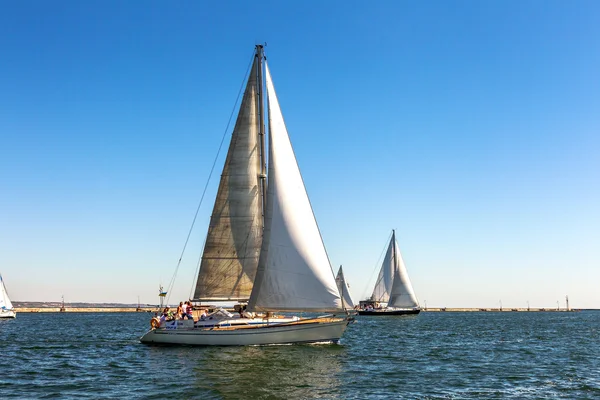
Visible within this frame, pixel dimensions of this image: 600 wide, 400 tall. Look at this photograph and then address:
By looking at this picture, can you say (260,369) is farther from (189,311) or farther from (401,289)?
(401,289)

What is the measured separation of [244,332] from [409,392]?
44.7ft

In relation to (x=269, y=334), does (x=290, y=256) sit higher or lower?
higher

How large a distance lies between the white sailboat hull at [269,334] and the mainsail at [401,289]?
7207 centimetres

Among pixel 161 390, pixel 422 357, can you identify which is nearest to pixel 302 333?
pixel 422 357

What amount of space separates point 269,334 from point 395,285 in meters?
75.6

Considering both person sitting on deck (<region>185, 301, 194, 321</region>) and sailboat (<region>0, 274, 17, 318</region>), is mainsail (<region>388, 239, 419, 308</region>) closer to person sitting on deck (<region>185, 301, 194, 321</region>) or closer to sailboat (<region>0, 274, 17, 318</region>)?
sailboat (<region>0, 274, 17, 318</region>)

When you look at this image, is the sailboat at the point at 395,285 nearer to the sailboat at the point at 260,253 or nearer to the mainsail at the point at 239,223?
the sailboat at the point at 260,253

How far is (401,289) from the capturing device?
106938 mm

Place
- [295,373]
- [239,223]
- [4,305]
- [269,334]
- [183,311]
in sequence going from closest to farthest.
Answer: [295,373]
[269,334]
[183,311]
[239,223]
[4,305]

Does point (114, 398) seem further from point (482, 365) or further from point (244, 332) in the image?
point (482, 365)

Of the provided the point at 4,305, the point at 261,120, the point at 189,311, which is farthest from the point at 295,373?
the point at 4,305

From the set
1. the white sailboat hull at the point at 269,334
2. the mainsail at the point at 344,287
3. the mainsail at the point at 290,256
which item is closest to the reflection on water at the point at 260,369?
the white sailboat hull at the point at 269,334

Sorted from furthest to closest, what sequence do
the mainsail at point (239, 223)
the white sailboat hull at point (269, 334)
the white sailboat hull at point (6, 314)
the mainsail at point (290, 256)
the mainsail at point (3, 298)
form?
the mainsail at point (3, 298) → the white sailboat hull at point (6, 314) → the mainsail at point (239, 223) → the white sailboat hull at point (269, 334) → the mainsail at point (290, 256)

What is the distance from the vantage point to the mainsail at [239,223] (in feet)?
122
